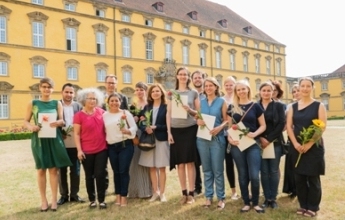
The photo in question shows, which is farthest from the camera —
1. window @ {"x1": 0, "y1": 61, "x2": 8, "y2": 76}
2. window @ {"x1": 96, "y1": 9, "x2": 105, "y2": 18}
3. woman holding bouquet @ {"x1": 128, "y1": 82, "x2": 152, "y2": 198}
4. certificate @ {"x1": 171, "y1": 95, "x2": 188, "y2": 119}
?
window @ {"x1": 96, "y1": 9, "x2": 105, "y2": 18}

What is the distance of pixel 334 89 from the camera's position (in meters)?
59.9

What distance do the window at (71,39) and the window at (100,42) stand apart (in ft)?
8.00

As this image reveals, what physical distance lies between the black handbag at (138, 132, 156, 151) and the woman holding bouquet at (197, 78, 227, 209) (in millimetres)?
917

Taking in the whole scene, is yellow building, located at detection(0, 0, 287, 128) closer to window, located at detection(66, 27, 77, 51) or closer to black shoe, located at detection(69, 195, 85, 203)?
window, located at detection(66, 27, 77, 51)

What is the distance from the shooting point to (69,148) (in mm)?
5863

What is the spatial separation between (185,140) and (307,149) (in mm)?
1972

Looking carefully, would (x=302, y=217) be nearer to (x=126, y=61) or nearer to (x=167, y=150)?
(x=167, y=150)

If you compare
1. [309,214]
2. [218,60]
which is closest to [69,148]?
[309,214]

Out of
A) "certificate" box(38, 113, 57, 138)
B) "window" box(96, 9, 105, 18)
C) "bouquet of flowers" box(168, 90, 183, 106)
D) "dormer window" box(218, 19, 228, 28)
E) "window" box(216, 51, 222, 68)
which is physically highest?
"dormer window" box(218, 19, 228, 28)

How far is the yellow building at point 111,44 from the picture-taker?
27438 mm

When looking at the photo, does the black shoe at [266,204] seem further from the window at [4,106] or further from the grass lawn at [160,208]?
the window at [4,106]

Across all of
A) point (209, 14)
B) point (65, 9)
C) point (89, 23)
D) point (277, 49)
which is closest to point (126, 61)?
point (89, 23)

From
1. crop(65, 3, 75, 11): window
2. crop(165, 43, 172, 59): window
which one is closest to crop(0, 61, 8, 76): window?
crop(65, 3, 75, 11): window

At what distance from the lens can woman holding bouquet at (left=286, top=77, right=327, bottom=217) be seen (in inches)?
183
